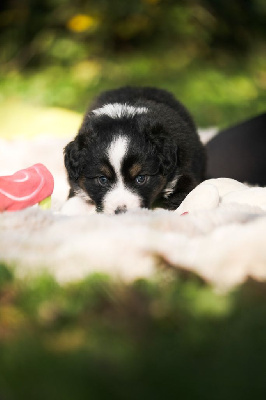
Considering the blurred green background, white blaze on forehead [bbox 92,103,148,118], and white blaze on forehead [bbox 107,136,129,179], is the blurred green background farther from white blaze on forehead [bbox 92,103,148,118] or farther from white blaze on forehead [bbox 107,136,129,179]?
white blaze on forehead [bbox 107,136,129,179]

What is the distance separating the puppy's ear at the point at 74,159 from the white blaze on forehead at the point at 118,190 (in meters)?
0.25

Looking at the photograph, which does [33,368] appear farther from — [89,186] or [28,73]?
[28,73]

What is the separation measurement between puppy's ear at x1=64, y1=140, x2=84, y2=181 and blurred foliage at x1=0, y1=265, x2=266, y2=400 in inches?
51.7

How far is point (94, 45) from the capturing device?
9383 mm

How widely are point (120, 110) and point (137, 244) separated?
1513 millimetres

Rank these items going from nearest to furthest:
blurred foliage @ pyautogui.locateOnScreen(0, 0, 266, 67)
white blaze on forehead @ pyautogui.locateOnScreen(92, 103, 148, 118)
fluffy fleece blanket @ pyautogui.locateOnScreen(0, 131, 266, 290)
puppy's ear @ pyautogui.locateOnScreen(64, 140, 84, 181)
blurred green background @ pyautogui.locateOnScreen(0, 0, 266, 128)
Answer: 1. fluffy fleece blanket @ pyautogui.locateOnScreen(0, 131, 266, 290)
2. puppy's ear @ pyautogui.locateOnScreen(64, 140, 84, 181)
3. white blaze on forehead @ pyautogui.locateOnScreen(92, 103, 148, 118)
4. blurred green background @ pyautogui.locateOnScreen(0, 0, 266, 128)
5. blurred foliage @ pyautogui.locateOnScreen(0, 0, 266, 67)

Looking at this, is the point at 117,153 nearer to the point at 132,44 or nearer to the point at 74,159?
the point at 74,159

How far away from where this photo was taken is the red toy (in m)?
2.59

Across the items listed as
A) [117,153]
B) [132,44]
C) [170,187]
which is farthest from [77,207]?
[132,44]

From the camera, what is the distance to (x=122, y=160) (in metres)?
2.88

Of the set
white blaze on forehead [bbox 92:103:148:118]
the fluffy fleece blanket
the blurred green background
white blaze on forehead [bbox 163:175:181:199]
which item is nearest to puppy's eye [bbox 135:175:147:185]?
white blaze on forehead [bbox 163:175:181:199]

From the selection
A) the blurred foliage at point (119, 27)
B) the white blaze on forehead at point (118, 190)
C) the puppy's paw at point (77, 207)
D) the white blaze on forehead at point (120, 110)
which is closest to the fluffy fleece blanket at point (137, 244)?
the white blaze on forehead at point (118, 190)

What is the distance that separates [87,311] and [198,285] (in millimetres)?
415

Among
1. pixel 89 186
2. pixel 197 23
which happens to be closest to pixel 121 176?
pixel 89 186
